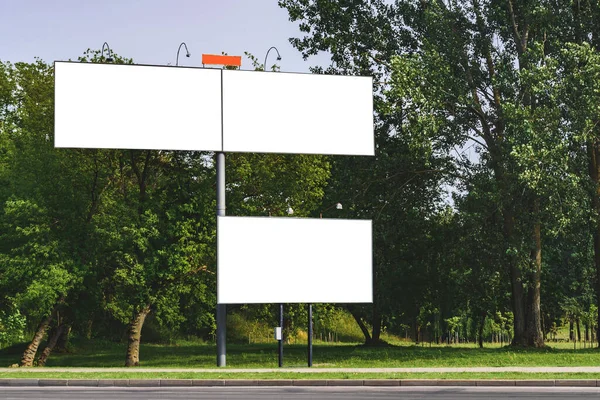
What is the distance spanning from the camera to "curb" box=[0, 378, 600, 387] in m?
20.1

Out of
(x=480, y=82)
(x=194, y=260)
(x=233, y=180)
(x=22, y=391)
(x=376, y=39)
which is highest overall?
(x=376, y=39)

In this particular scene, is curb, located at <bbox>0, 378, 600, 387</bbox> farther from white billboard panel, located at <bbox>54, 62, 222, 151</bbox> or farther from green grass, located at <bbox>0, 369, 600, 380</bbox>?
white billboard panel, located at <bbox>54, 62, 222, 151</bbox>

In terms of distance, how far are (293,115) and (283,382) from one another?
11290mm

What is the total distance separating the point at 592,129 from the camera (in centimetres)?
3127

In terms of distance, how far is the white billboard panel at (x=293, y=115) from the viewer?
29531mm

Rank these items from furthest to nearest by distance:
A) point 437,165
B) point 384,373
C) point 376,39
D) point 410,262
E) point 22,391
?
point 410,262, point 376,39, point 437,165, point 384,373, point 22,391

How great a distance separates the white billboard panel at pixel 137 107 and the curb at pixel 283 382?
9.73m

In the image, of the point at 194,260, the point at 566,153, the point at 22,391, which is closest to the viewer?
the point at 22,391

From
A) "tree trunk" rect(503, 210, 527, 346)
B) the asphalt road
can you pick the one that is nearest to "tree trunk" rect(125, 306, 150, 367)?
the asphalt road

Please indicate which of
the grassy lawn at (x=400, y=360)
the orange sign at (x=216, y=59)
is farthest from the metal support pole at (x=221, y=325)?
the orange sign at (x=216, y=59)

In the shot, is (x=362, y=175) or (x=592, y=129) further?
(x=362, y=175)

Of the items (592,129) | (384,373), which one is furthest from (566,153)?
(384,373)

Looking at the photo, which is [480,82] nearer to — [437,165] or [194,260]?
[437,165]

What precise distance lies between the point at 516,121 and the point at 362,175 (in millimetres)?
7680
